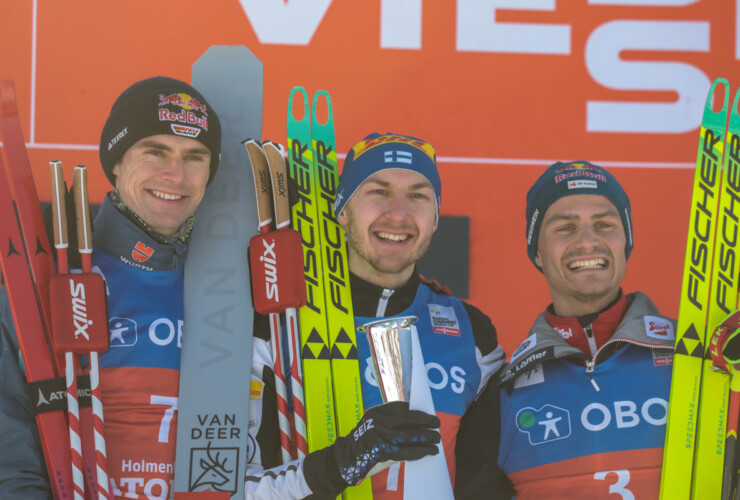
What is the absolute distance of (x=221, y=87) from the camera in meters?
2.92

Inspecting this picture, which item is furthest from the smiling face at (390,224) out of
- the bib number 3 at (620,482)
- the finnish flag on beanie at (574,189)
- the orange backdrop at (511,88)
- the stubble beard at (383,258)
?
the orange backdrop at (511,88)

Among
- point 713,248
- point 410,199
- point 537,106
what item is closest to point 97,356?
point 410,199

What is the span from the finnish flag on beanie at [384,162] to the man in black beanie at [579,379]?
0.44 m

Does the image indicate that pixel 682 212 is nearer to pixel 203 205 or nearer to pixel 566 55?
pixel 566 55

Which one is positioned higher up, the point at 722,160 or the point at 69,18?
the point at 69,18

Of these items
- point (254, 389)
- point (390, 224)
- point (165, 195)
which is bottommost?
point (254, 389)

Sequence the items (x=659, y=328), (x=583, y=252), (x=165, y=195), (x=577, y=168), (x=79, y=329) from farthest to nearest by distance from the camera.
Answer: (x=577, y=168) → (x=583, y=252) → (x=659, y=328) → (x=165, y=195) → (x=79, y=329)

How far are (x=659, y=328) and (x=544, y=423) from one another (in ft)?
1.60

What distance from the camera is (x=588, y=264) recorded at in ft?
8.90

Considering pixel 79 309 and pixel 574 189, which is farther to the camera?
pixel 574 189

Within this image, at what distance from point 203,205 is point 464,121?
1.59 metres

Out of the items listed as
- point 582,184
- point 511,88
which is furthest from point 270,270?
point 511,88

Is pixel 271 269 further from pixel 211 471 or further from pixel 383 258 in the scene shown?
pixel 211 471

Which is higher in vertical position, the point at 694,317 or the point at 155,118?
the point at 155,118
